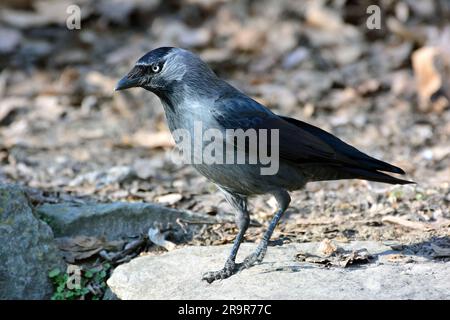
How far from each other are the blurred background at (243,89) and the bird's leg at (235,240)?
1.71 feet

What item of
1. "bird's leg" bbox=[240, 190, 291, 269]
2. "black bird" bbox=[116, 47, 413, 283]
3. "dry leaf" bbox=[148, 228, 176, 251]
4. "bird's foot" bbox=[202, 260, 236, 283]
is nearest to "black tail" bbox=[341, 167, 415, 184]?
"black bird" bbox=[116, 47, 413, 283]

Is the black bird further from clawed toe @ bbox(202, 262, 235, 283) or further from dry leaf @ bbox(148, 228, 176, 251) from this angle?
dry leaf @ bbox(148, 228, 176, 251)

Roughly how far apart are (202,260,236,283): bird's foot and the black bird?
74 millimetres

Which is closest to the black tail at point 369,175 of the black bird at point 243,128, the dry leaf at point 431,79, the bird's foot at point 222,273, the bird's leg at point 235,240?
the black bird at point 243,128

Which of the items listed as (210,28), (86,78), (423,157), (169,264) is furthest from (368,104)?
(169,264)

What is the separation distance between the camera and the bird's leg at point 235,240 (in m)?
4.71

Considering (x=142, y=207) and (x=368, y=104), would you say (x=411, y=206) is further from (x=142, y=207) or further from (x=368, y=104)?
(x=368, y=104)

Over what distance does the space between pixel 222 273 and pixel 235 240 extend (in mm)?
355

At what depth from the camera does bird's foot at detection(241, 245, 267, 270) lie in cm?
489

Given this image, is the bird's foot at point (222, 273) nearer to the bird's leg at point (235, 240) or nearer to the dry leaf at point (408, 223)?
the bird's leg at point (235, 240)

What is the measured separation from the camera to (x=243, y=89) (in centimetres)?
941

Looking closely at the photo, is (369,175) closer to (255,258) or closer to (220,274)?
(255,258)

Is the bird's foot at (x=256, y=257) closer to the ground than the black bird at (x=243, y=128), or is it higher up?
closer to the ground

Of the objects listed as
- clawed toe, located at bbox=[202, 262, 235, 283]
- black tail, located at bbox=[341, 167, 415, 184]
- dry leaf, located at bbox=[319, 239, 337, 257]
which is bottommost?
clawed toe, located at bbox=[202, 262, 235, 283]
